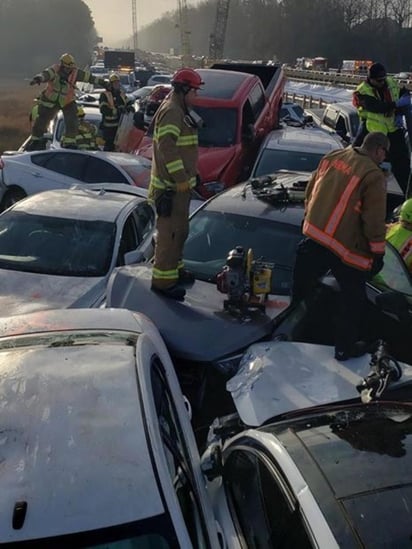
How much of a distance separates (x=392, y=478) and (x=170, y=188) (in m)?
3.04

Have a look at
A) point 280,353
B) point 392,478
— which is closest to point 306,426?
point 392,478

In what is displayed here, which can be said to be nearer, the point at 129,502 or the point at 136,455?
the point at 129,502

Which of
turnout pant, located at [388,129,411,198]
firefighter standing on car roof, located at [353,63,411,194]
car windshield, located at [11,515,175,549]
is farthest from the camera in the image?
turnout pant, located at [388,129,411,198]

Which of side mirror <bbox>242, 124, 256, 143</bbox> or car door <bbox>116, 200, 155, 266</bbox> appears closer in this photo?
car door <bbox>116, 200, 155, 266</bbox>

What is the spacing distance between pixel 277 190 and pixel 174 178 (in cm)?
138

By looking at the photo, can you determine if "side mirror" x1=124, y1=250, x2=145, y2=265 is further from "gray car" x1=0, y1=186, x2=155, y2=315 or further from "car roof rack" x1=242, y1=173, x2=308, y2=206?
"car roof rack" x1=242, y1=173, x2=308, y2=206

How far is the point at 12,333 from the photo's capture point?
3.37 meters

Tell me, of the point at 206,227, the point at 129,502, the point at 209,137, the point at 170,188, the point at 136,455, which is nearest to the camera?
the point at 129,502

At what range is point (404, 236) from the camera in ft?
16.7

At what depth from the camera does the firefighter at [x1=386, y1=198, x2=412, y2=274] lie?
4.98 meters

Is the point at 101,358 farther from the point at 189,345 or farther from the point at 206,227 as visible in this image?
the point at 206,227

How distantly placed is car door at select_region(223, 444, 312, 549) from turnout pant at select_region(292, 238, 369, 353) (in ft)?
4.81

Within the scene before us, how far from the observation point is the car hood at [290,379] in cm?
359

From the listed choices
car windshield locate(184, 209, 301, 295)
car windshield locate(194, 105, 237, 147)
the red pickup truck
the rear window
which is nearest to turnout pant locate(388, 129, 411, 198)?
the red pickup truck
